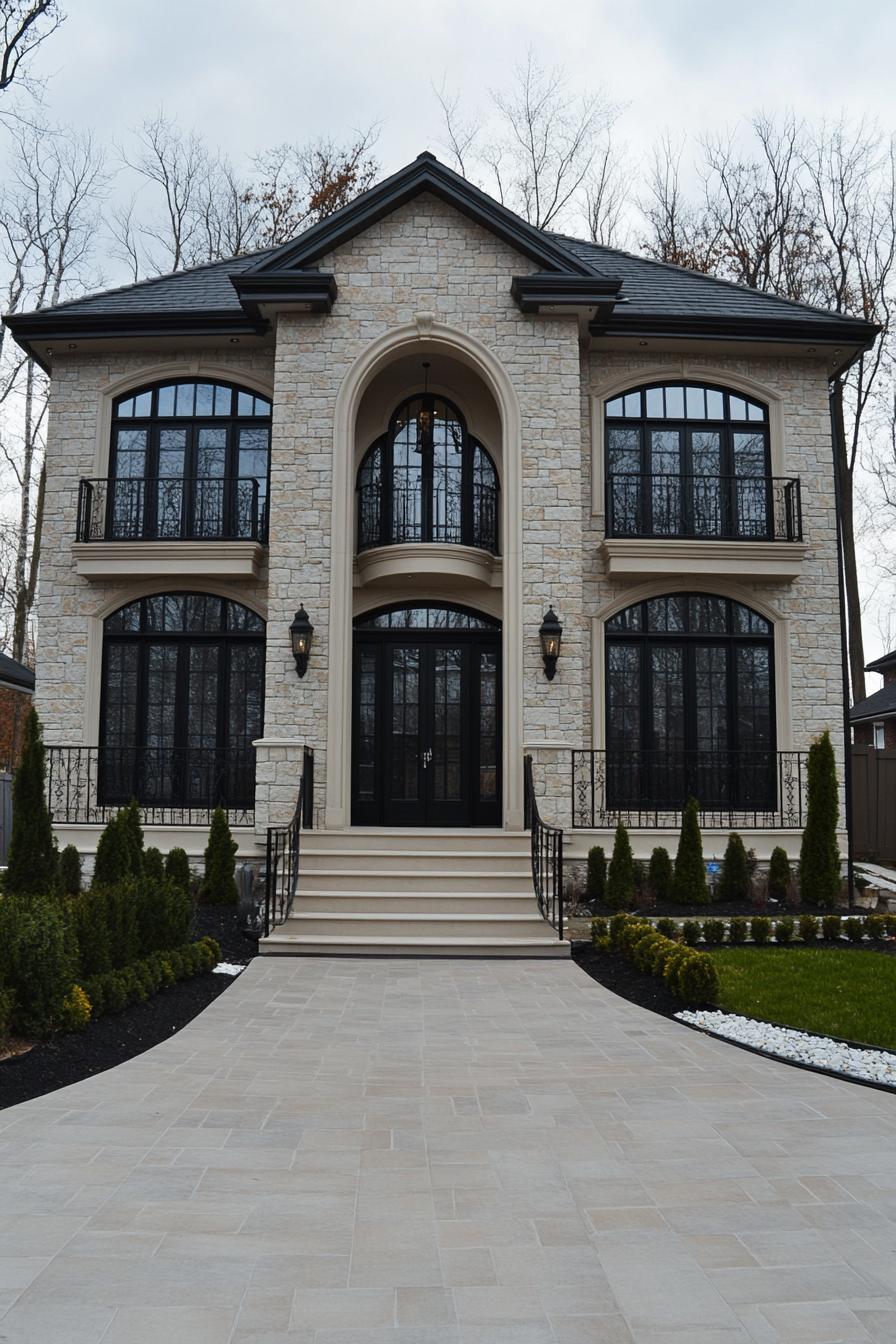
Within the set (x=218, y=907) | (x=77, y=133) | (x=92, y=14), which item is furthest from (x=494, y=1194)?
(x=77, y=133)

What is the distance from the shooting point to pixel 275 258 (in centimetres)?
1188

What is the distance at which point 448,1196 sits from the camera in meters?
3.79

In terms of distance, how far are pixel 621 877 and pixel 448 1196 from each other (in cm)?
746

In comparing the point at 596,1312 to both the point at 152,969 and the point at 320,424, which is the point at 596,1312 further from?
the point at 320,424

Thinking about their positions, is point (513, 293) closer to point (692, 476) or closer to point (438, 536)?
point (438, 536)

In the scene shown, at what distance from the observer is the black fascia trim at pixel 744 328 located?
12.6 m

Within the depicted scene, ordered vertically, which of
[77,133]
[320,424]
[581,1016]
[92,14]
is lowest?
[581,1016]

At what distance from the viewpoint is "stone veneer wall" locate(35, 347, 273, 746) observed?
42.1 ft

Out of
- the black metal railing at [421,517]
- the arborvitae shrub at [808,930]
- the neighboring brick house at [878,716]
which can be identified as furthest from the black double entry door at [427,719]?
the neighboring brick house at [878,716]

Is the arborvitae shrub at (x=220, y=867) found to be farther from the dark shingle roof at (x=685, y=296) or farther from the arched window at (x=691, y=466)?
the dark shingle roof at (x=685, y=296)

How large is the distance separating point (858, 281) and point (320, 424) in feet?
45.2

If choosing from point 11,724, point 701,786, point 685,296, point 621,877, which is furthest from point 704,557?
point 11,724

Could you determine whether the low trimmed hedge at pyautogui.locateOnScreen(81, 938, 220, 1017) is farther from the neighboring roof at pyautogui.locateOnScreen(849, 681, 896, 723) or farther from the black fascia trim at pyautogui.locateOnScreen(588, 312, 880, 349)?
the neighboring roof at pyautogui.locateOnScreen(849, 681, 896, 723)

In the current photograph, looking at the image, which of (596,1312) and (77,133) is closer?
(596,1312)
